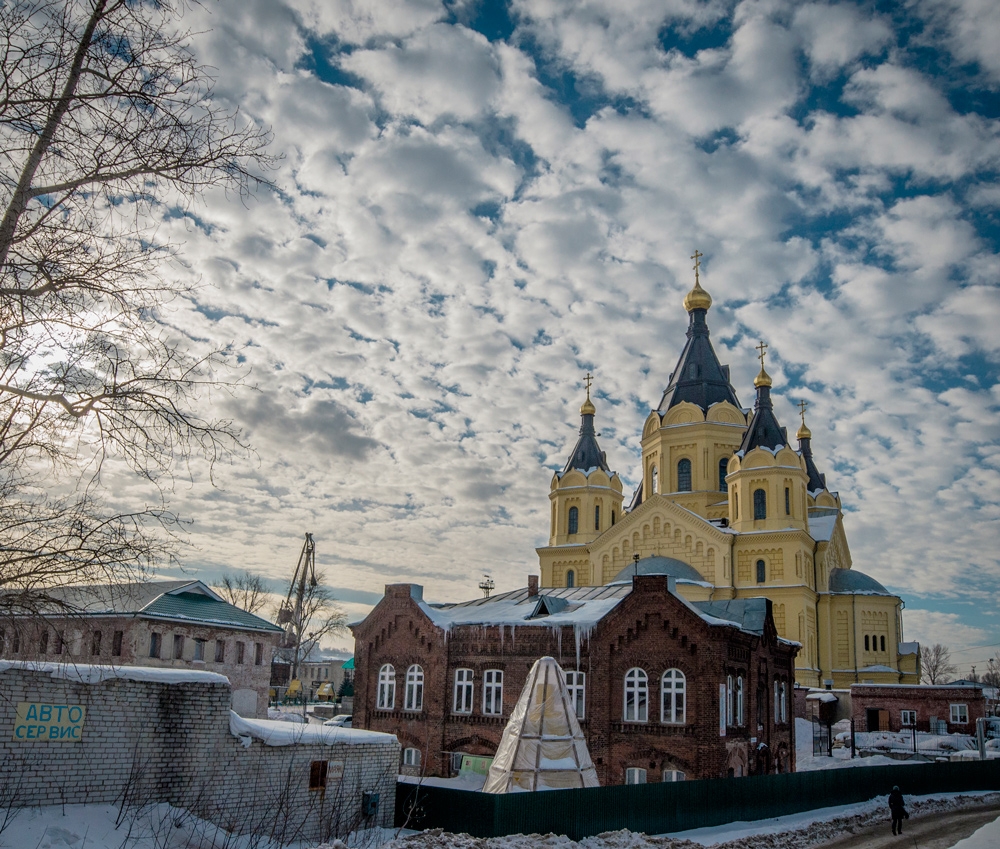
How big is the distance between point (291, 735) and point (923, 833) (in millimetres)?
15595

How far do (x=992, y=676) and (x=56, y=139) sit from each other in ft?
563

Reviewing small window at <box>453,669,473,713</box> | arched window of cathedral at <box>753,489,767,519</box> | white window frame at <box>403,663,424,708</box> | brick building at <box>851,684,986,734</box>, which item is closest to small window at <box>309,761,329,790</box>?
small window at <box>453,669,473,713</box>

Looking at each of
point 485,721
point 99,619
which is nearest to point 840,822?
point 485,721

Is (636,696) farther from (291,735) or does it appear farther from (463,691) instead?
(291,735)

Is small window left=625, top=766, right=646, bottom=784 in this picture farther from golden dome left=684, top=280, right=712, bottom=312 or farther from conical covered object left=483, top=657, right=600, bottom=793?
golden dome left=684, top=280, right=712, bottom=312

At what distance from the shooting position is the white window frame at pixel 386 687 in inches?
1234

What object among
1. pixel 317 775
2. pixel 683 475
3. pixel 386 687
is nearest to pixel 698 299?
pixel 683 475

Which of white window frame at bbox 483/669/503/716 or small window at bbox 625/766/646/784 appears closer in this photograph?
small window at bbox 625/766/646/784

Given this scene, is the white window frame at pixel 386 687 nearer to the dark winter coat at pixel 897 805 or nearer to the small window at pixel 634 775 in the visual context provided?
the small window at pixel 634 775

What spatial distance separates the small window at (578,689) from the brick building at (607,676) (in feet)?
0.17

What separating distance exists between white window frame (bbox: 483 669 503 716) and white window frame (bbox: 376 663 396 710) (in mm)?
4082

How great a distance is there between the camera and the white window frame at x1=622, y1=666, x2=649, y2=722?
26.0 metres

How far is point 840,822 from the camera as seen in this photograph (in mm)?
22000

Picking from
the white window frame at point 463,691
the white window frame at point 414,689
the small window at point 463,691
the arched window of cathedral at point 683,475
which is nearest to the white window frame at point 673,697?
the white window frame at point 463,691
